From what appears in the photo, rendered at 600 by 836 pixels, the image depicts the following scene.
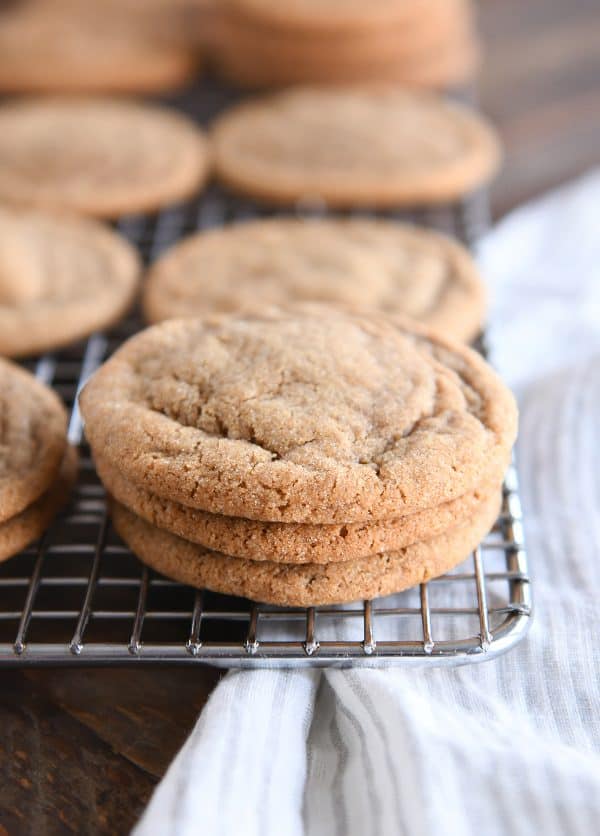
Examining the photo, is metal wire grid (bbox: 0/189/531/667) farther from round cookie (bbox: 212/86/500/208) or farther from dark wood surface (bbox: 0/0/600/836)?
round cookie (bbox: 212/86/500/208)

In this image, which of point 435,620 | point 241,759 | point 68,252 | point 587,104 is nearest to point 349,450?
point 435,620

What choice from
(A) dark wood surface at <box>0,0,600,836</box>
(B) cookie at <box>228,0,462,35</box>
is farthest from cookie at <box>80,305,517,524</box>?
(B) cookie at <box>228,0,462,35</box>

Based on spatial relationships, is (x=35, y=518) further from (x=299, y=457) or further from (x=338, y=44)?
(x=338, y=44)

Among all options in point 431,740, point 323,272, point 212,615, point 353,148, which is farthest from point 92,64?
point 431,740

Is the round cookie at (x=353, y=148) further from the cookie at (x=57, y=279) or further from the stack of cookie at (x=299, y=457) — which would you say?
the stack of cookie at (x=299, y=457)

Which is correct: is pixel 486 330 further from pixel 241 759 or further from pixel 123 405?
pixel 241 759

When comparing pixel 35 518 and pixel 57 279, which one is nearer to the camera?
pixel 35 518
